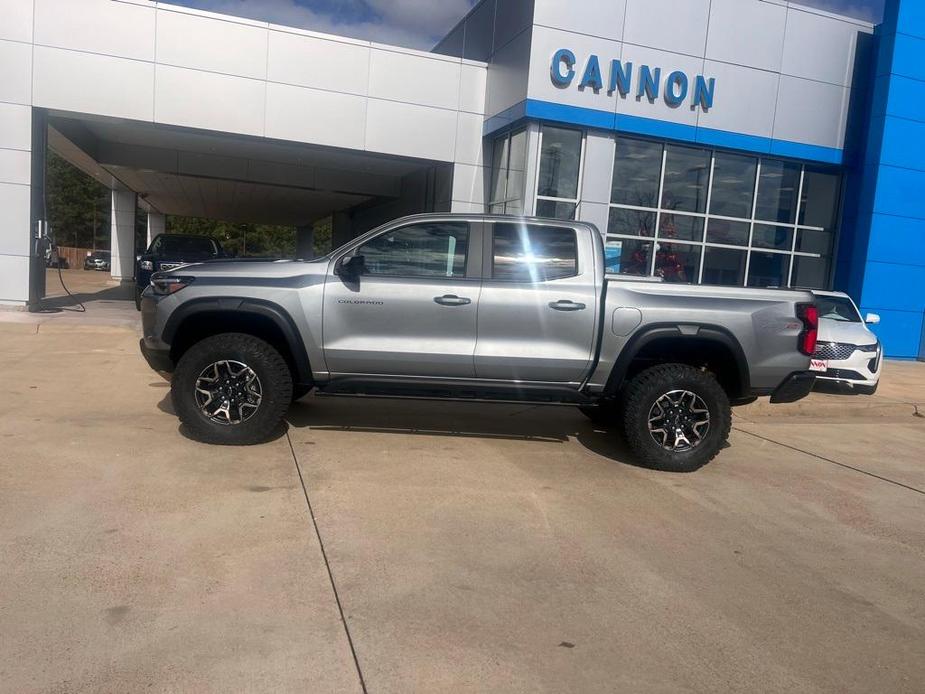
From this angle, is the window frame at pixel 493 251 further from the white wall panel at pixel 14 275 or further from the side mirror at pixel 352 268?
the white wall panel at pixel 14 275

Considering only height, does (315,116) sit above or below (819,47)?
below

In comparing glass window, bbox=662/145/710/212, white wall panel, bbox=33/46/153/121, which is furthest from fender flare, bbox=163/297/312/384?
glass window, bbox=662/145/710/212

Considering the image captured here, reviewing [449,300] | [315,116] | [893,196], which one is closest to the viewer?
[449,300]

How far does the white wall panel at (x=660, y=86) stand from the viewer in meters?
13.8

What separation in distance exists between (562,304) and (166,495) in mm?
3283

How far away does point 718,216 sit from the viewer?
50.3ft

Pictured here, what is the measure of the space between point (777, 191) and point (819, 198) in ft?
4.18

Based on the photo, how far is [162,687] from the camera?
2.92 m

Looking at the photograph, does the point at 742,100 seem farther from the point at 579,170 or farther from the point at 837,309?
the point at 837,309

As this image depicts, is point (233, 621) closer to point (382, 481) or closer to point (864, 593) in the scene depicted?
point (382, 481)

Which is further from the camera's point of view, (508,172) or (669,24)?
(508,172)

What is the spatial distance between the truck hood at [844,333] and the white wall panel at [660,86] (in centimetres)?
509

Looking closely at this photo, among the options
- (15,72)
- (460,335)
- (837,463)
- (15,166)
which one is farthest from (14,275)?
(837,463)

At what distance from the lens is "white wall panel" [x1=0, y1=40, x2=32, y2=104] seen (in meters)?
13.2
